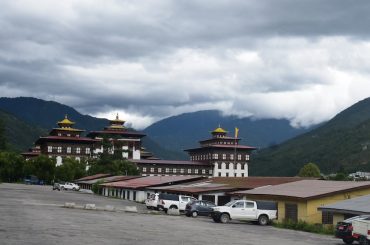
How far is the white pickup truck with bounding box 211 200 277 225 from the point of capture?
136 feet

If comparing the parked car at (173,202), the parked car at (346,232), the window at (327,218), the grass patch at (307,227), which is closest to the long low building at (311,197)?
the window at (327,218)

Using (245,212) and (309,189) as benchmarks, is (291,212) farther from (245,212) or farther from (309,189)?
(245,212)

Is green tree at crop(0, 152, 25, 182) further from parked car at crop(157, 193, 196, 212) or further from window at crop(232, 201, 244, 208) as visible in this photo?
window at crop(232, 201, 244, 208)

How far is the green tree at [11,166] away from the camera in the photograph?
424ft

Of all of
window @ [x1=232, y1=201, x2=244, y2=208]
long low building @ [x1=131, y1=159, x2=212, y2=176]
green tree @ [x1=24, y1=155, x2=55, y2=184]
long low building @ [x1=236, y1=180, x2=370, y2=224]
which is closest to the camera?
long low building @ [x1=236, y1=180, x2=370, y2=224]

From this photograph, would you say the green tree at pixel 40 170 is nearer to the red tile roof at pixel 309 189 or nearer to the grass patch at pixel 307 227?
the red tile roof at pixel 309 189

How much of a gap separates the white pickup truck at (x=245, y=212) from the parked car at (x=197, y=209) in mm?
5495

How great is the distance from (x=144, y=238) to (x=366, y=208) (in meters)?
14.8

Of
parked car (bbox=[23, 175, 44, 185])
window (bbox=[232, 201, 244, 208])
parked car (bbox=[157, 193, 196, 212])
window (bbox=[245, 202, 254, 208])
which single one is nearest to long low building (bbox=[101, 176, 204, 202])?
parked car (bbox=[157, 193, 196, 212])

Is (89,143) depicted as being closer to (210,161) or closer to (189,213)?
(210,161)

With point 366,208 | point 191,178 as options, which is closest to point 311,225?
point 366,208

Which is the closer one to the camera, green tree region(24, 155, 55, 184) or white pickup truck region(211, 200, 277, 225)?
white pickup truck region(211, 200, 277, 225)

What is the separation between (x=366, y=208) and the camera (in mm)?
33750

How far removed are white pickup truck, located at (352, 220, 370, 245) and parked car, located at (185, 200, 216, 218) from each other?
20.4m
